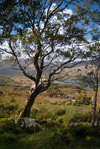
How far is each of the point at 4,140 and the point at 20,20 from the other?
418 cm

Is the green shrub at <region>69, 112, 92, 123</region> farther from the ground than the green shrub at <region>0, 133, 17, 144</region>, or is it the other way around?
the green shrub at <region>0, 133, 17, 144</region>

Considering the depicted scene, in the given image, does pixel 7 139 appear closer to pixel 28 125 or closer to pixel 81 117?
pixel 28 125

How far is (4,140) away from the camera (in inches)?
130

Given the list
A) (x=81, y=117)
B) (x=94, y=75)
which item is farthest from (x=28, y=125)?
(x=81, y=117)

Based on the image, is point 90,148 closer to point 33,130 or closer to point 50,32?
point 33,130

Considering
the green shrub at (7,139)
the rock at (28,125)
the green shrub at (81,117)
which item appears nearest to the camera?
the green shrub at (7,139)

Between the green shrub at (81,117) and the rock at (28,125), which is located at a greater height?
the rock at (28,125)

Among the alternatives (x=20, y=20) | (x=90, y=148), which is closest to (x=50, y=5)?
(x=20, y=20)

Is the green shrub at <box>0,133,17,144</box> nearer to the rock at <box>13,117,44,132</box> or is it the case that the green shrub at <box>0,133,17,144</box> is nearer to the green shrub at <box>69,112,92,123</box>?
the rock at <box>13,117,44,132</box>

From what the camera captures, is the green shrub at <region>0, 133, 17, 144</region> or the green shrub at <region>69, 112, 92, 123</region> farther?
the green shrub at <region>69, 112, 92, 123</region>

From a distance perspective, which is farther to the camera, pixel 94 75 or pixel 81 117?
pixel 81 117

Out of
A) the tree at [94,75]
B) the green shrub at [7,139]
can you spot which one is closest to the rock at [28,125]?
the green shrub at [7,139]

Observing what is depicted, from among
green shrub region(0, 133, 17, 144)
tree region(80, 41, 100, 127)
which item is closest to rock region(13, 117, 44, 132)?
green shrub region(0, 133, 17, 144)

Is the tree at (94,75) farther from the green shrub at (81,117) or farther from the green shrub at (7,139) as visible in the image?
the green shrub at (7,139)
